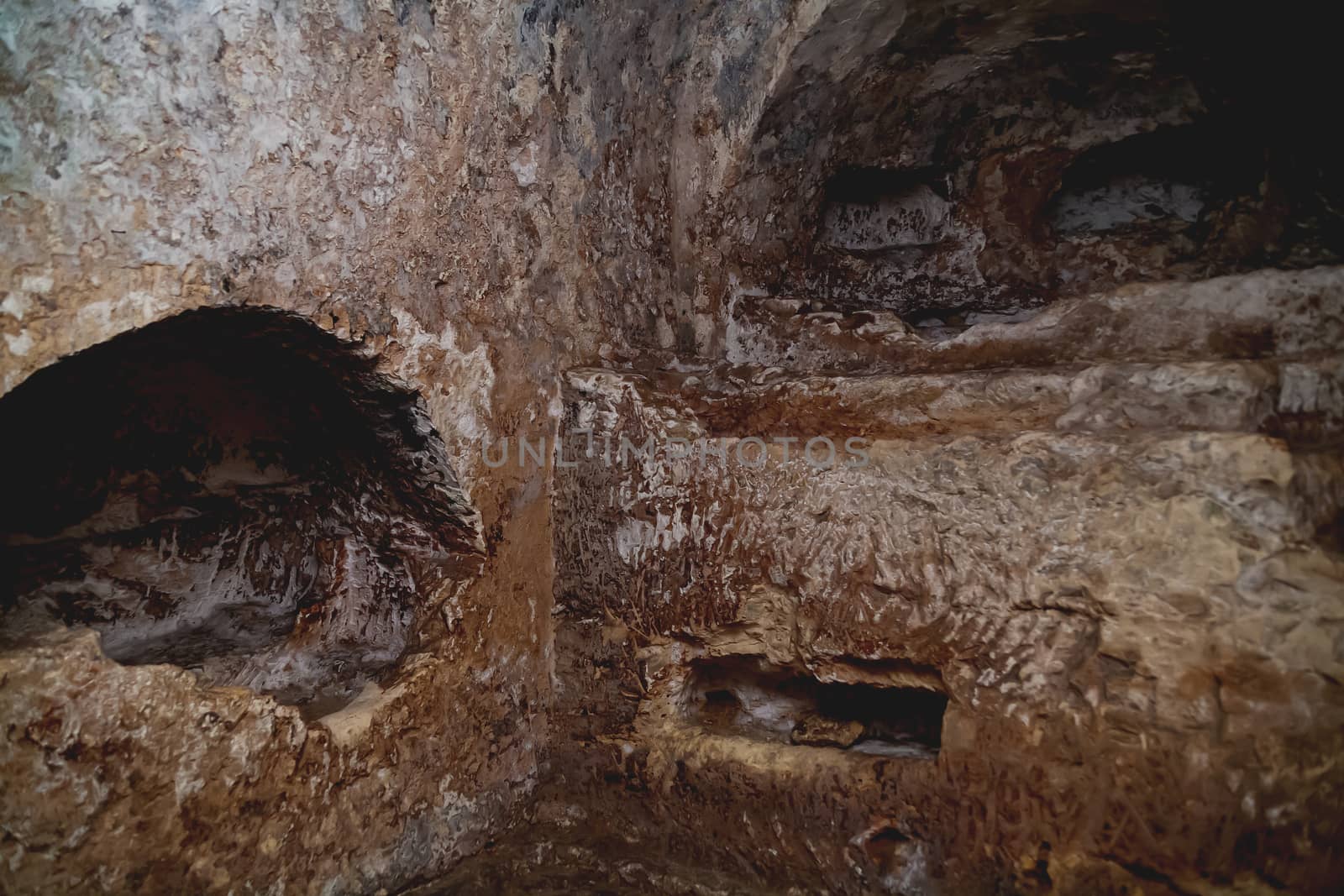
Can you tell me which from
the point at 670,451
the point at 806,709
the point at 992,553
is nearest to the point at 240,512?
the point at 670,451

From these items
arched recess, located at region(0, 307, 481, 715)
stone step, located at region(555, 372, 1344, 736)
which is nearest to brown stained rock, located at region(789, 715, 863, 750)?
stone step, located at region(555, 372, 1344, 736)

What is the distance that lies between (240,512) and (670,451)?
3.72ft

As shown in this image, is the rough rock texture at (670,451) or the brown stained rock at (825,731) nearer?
the rough rock texture at (670,451)

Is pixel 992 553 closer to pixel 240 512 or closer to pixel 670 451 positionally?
pixel 670 451

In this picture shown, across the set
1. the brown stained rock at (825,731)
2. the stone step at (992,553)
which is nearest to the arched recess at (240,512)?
the stone step at (992,553)

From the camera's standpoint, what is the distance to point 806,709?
2.30m

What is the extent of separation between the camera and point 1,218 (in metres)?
1.48

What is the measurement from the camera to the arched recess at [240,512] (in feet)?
6.61

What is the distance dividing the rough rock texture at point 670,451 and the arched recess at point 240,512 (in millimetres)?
14

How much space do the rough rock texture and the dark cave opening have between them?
15 millimetres

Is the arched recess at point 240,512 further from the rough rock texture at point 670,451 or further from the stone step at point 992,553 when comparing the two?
the stone step at point 992,553

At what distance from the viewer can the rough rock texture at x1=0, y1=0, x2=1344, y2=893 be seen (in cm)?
162

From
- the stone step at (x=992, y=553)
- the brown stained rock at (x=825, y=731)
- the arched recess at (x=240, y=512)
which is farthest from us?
the brown stained rock at (x=825, y=731)

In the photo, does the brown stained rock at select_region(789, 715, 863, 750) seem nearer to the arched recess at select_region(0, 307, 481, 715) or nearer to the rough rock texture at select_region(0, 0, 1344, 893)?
the rough rock texture at select_region(0, 0, 1344, 893)
